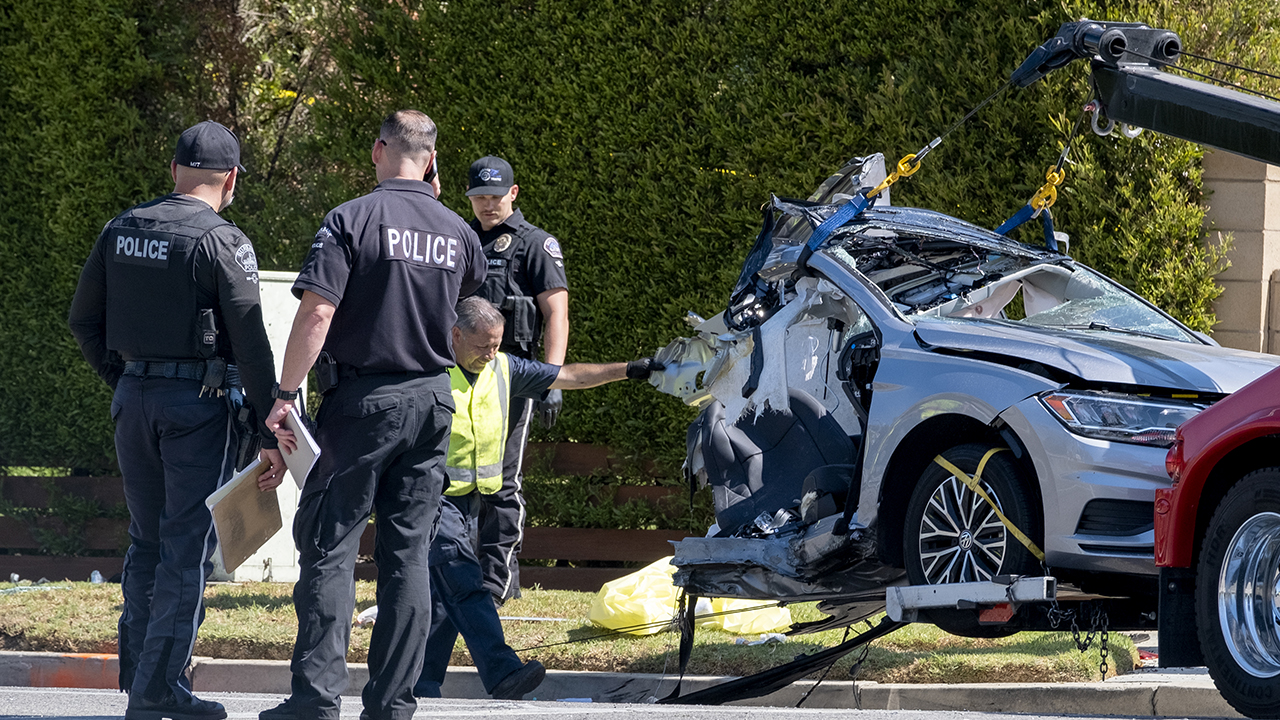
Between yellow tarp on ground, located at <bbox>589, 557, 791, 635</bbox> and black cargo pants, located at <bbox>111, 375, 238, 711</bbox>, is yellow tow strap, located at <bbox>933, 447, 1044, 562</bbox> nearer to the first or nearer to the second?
yellow tarp on ground, located at <bbox>589, 557, 791, 635</bbox>

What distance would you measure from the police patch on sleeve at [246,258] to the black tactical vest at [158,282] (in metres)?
0.12

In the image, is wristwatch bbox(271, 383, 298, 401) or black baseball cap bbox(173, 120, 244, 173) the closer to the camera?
wristwatch bbox(271, 383, 298, 401)

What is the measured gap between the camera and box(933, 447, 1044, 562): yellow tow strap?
16.5ft

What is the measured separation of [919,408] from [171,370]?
2722mm

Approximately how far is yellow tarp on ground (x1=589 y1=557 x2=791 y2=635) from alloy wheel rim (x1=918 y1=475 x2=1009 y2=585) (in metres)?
1.84

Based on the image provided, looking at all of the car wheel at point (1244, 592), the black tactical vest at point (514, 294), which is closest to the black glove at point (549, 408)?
the black tactical vest at point (514, 294)

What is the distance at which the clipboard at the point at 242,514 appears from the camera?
4.75 meters

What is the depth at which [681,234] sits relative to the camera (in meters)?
9.12

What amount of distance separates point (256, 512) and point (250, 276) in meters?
0.83

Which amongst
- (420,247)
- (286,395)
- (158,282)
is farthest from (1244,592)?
(158,282)

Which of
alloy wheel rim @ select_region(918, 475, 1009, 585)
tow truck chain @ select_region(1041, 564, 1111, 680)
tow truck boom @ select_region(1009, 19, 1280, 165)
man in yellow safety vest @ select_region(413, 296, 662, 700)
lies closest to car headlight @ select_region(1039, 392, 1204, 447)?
alloy wheel rim @ select_region(918, 475, 1009, 585)

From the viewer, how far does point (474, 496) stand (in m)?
6.19

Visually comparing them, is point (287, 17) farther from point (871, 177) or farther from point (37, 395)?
point (871, 177)

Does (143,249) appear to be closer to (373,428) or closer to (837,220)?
(373,428)
